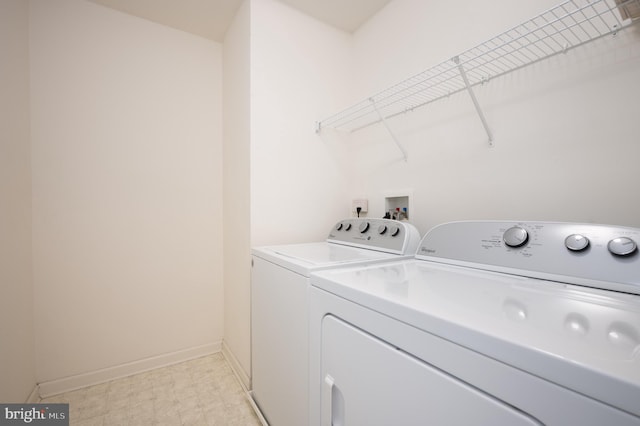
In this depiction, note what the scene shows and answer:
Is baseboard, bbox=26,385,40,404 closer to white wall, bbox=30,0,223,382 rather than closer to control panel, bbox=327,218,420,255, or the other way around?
white wall, bbox=30,0,223,382

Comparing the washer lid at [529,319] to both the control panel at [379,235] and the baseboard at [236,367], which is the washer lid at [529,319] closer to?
the control panel at [379,235]

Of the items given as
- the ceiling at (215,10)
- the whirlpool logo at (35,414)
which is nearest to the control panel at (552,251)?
the ceiling at (215,10)

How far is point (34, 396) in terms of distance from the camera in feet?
5.29

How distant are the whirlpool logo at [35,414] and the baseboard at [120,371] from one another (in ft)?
0.58

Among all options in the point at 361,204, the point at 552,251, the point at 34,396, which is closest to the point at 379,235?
the point at 361,204

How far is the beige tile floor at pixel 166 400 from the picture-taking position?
58.5 inches

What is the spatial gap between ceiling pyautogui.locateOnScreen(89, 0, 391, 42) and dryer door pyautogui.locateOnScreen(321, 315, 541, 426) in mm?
2060

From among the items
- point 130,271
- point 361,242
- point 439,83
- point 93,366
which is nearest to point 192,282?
point 130,271

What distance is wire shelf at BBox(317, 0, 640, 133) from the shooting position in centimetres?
93

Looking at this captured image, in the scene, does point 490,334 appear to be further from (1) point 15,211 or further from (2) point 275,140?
(1) point 15,211

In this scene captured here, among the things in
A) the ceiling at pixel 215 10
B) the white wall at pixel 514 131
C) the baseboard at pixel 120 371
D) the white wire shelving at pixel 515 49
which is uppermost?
the ceiling at pixel 215 10

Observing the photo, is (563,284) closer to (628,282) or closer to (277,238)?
(628,282)

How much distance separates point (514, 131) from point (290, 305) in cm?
127

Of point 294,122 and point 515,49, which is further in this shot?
point 294,122
